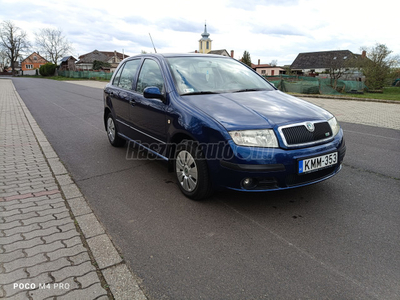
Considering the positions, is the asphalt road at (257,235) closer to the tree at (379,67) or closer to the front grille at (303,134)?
the front grille at (303,134)

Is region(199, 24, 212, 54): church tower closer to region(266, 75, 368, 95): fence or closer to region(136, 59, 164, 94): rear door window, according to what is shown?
region(266, 75, 368, 95): fence

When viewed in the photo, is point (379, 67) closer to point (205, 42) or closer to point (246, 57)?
point (246, 57)

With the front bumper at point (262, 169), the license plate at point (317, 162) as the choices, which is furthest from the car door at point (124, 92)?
the license plate at point (317, 162)

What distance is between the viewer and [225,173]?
3.24 m

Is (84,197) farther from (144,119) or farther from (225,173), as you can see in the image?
(225,173)

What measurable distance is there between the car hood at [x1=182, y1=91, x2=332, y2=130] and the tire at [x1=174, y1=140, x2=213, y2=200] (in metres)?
0.47

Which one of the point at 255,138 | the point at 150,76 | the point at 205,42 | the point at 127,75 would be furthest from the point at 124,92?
the point at 205,42

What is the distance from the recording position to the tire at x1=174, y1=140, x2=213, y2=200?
3453 millimetres

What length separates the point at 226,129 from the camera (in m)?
3.17

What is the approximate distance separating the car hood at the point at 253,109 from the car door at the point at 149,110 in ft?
1.79

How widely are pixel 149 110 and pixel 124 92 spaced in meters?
1.16

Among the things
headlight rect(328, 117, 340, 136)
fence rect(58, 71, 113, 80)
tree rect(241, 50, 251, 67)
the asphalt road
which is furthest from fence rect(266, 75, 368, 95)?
tree rect(241, 50, 251, 67)

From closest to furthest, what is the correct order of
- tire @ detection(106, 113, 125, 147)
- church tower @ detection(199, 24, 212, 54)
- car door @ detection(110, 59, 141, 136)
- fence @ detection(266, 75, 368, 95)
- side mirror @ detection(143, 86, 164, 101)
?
side mirror @ detection(143, 86, 164, 101)
car door @ detection(110, 59, 141, 136)
tire @ detection(106, 113, 125, 147)
fence @ detection(266, 75, 368, 95)
church tower @ detection(199, 24, 212, 54)

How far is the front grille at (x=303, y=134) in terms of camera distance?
3197 mm
